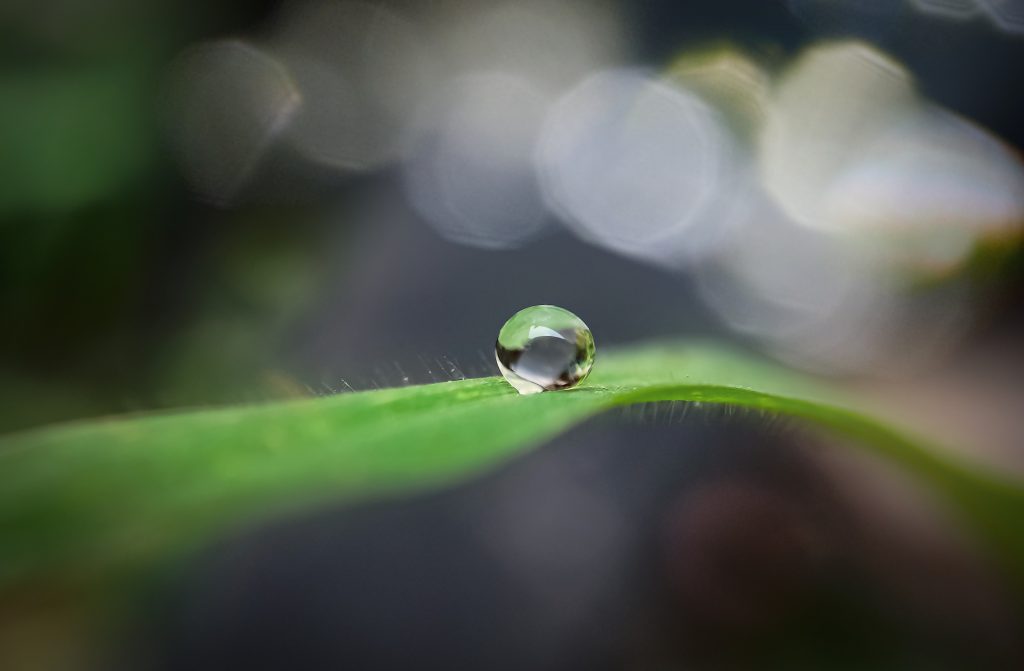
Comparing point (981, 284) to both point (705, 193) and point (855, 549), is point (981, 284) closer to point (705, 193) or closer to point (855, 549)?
point (705, 193)

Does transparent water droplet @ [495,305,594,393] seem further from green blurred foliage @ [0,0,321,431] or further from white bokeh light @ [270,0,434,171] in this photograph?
white bokeh light @ [270,0,434,171]

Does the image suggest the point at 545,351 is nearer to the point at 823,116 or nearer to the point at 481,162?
the point at 481,162

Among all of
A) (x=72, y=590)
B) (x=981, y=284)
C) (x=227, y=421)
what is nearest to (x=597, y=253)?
(x=981, y=284)

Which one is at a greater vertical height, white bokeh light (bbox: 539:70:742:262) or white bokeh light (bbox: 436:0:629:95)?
white bokeh light (bbox: 436:0:629:95)

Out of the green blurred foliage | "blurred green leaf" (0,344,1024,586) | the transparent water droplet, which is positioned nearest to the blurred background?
the green blurred foliage

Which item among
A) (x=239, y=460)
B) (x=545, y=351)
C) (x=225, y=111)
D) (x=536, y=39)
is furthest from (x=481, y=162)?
(x=239, y=460)

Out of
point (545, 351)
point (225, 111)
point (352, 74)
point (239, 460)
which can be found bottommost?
point (239, 460)
